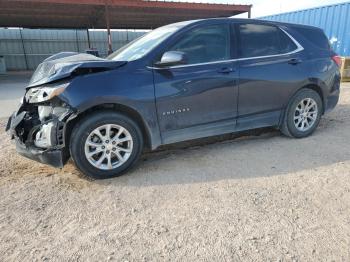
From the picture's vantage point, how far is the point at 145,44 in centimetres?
380

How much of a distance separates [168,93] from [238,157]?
129 centimetres

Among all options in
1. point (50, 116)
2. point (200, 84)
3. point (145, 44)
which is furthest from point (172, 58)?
point (50, 116)

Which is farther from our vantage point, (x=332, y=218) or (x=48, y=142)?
(x=48, y=142)

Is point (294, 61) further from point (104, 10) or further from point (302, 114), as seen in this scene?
point (104, 10)

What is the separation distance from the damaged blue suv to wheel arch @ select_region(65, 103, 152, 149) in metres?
0.01

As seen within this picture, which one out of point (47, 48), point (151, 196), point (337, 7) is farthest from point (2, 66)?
point (151, 196)

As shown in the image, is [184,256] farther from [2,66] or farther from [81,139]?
[2,66]

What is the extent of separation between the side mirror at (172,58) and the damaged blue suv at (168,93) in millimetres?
12

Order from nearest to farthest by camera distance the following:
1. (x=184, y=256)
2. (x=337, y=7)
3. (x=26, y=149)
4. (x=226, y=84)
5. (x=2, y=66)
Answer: (x=184, y=256) < (x=26, y=149) < (x=226, y=84) < (x=337, y=7) < (x=2, y=66)

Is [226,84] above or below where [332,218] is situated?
above

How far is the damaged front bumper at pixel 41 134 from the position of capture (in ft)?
10.2

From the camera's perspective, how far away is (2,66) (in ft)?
73.8

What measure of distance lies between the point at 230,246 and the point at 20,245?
1606 mm

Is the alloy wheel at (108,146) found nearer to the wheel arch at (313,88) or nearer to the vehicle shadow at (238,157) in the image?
the vehicle shadow at (238,157)
